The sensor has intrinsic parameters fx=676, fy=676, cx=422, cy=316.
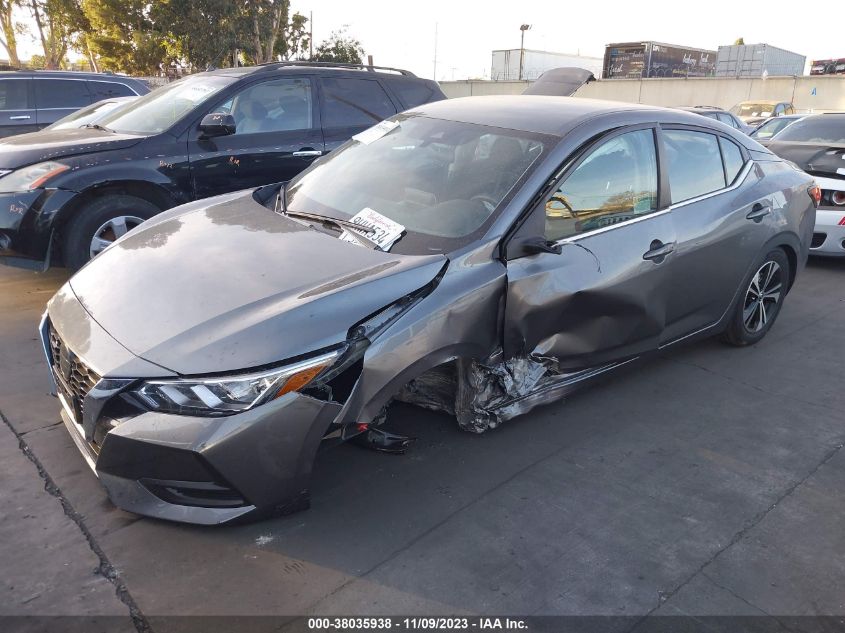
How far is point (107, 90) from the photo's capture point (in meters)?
9.98

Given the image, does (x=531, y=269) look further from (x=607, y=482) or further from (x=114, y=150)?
(x=114, y=150)

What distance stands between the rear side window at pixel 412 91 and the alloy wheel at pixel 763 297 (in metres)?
3.91

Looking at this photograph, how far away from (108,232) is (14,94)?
218 inches

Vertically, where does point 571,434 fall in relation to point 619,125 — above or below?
below

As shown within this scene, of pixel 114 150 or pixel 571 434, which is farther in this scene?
pixel 114 150

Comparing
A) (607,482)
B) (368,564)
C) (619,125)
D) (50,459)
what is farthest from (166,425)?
(619,125)

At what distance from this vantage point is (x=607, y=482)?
3.21 m

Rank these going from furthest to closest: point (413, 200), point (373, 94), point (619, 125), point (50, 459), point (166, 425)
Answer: point (373, 94) → point (619, 125) → point (413, 200) → point (50, 459) → point (166, 425)

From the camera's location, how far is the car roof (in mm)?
3611

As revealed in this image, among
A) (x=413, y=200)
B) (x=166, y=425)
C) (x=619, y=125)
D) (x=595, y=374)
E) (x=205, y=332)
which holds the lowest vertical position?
(x=595, y=374)

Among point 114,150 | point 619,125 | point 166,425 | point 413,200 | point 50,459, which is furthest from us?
point 114,150

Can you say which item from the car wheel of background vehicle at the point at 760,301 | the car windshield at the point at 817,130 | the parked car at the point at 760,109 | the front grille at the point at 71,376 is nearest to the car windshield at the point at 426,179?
the front grille at the point at 71,376

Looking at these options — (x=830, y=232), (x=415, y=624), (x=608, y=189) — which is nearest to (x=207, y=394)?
(x=415, y=624)

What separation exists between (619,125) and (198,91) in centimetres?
403
